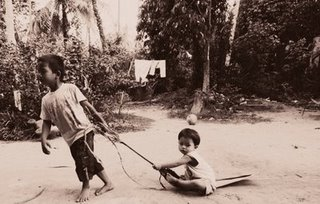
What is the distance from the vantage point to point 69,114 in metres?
3.84

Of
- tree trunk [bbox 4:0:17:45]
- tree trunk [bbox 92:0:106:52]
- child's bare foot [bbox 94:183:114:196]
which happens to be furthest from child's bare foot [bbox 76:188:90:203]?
tree trunk [bbox 92:0:106:52]

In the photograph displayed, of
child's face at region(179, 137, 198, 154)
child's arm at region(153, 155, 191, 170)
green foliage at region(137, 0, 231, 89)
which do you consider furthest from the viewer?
green foliage at region(137, 0, 231, 89)

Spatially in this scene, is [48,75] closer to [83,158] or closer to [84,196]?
[83,158]

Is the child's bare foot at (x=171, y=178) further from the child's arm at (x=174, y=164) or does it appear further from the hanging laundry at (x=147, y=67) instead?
the hanging laundry at (x=147, y=67)

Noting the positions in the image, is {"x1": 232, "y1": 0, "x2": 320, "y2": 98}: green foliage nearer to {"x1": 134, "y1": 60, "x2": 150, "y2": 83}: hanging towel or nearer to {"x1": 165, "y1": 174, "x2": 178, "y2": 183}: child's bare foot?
{"x1": 134, "y1": 60, "x2": 150, "y2": 83}: hanging towel

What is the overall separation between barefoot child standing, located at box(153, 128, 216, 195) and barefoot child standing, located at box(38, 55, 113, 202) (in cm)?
77

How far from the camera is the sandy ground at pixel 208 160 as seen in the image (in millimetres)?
4090

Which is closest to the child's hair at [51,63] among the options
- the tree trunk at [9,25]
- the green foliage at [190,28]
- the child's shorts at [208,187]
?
the child's shorts at [208,187]

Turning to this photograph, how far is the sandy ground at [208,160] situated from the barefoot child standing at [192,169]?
4.0 inches

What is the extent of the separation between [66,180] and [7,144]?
13.3 feet

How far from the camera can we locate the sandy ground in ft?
13.4

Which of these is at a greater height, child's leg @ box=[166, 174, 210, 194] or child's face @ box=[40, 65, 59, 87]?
child's face @ box=[40, 65, 59, 87]

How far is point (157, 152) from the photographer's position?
6.75 meters

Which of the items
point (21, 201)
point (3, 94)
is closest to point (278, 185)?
point (21, 201)
